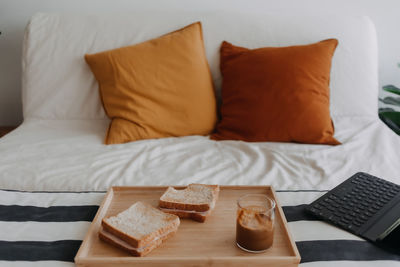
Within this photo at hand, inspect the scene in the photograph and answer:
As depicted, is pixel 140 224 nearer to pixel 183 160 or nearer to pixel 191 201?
pixel 191 201

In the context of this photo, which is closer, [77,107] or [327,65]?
[327,65]

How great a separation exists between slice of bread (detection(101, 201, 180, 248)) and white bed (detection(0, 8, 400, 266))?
0.11m

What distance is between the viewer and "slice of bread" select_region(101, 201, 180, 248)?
77 cm

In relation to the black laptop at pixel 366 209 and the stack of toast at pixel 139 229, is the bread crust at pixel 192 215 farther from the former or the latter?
the black laptop at pixel 366 209

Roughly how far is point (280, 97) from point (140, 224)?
870 millimetres

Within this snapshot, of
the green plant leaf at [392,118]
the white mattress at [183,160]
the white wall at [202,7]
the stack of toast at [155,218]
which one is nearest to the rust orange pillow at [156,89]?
the white mattress at [183,160]

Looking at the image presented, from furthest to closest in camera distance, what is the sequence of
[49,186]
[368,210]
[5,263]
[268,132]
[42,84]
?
1. [42,84]
2. [268,132]
3. [49,186]
4. [368,210]
5. [5,263]

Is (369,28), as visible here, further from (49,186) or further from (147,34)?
(49,186)

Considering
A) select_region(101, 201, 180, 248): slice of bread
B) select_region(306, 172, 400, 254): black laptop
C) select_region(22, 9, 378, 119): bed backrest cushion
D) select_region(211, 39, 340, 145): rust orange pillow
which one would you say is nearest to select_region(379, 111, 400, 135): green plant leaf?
select_region(22, 9, 378, 119): bed backrest cushion

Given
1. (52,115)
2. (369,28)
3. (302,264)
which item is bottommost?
A: (52,115)

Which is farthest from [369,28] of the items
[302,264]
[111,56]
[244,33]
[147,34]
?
[302,264]

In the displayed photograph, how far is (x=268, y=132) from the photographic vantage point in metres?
1.49

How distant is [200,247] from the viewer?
80cm

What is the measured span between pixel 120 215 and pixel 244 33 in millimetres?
1147
